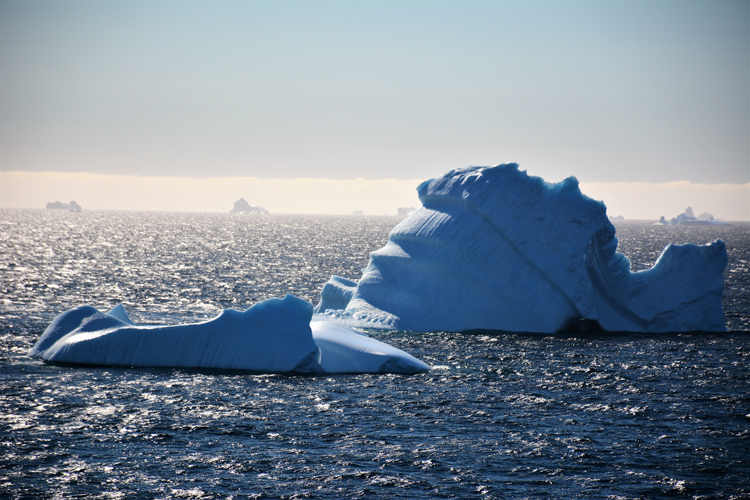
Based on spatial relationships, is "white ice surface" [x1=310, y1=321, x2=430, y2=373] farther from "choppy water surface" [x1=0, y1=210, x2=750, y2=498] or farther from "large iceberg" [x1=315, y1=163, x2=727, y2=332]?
"large iceberg" [x1=315, y1=163, x2=727, y2=332]

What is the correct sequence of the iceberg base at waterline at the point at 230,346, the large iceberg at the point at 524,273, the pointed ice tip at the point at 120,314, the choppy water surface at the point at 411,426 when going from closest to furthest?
the choppy water surface at the point at 411,426 → the iceberg base at waterline at the point at 230,346 → the pointed ice tip at the point at 120,314 → the large iceberg at the point at 524,273

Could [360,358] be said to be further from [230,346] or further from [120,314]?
[120,314]

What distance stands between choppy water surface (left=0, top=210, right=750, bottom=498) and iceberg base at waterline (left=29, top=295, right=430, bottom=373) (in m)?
0.71

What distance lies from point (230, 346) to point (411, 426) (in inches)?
306

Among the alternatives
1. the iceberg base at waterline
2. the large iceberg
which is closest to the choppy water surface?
the iceberg base at waterline

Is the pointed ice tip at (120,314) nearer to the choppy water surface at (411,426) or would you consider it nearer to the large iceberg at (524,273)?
the choppy water surface at (411,426)

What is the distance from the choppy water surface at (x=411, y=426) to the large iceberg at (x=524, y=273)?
1.99 meters

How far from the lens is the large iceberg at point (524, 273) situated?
97.6 feet

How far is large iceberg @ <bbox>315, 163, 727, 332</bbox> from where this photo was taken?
2973cm

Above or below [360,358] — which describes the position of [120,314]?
above

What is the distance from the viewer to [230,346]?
2186cm

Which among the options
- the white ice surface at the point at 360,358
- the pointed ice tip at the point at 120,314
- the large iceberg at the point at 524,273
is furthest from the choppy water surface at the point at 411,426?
the pointed ice tip at the point at 120,314

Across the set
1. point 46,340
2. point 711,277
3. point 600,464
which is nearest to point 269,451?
point 600,464

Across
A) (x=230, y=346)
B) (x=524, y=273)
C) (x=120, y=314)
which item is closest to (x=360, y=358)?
(x=230, y=346)
